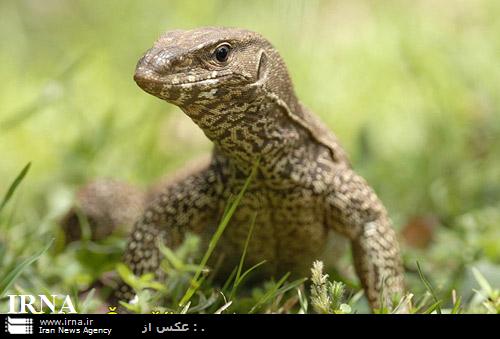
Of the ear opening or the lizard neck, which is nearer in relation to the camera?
the lizard neck

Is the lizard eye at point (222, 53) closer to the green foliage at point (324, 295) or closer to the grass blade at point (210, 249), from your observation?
the grass blade at point (210, 249)

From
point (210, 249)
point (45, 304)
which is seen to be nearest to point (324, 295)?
point (210, 249)

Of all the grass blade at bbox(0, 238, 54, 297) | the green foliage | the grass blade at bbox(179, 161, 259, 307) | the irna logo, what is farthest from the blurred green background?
the green foliage

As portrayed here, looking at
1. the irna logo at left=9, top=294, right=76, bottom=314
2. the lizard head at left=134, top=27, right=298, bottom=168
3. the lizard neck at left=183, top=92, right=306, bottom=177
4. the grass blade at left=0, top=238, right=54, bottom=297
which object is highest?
the lizard head at left=134, top=27, right=298, bottom=168

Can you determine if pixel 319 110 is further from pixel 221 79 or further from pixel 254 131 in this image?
pixel 221 79

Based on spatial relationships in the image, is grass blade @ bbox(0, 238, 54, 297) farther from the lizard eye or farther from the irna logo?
the lizard eye

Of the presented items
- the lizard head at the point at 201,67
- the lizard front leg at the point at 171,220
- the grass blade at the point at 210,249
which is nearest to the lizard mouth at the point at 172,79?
the lizard head at the point at 201,67
